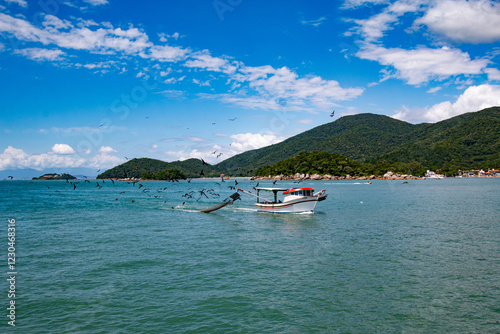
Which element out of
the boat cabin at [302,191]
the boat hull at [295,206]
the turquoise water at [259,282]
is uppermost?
the boat cabin at [302,191]

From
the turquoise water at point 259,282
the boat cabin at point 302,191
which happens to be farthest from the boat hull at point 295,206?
the turquoise water at point 259,282

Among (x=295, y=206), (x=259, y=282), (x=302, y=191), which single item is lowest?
(x=259, y=282)

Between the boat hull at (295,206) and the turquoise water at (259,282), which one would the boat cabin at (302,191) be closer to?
the boat hull at (295,206)

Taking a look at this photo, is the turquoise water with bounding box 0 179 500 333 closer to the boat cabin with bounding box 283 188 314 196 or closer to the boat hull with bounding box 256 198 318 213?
the boat hull with bounding box 256 198 318 213

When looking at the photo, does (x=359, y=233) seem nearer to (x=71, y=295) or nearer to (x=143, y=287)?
(x=143, y=287)

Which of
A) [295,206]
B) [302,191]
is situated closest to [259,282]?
[295,206]

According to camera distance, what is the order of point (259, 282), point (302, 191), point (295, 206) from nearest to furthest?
1. point (259, 282)
2. point (295, 206)
3. point (302, 191)

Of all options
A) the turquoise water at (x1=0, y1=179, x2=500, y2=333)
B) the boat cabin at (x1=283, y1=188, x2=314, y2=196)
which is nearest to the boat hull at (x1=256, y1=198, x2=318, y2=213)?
the boat cabin at (x1=283, y1=188, x2=314, y2=196)

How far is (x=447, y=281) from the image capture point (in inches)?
635

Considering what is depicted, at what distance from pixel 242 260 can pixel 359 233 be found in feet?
45.7

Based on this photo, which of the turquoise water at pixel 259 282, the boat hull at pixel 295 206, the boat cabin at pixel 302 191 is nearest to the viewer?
the turquoise water at pixel 259 282

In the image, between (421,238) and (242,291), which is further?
(421,238)

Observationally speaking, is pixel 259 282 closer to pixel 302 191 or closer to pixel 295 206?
pixel 295 206

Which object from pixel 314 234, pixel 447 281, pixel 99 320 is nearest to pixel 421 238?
pixel 314 234
